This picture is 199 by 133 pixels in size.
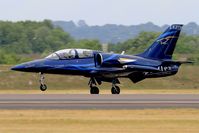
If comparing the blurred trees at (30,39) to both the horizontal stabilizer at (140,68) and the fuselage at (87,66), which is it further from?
the fuselage at (87,66)

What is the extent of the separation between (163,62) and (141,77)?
5.12ft

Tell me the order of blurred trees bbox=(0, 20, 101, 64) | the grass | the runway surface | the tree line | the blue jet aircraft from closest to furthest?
the grass, the runway surface, the blue jet aircraft, the tree line, blurred trees bbox=(0, 20, 101, 64)

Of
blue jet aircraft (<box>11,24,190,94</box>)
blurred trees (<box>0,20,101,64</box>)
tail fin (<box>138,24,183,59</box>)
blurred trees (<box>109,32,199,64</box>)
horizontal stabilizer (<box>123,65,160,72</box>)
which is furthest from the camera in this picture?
blurred trees (<box>0,20,101,64</box>)

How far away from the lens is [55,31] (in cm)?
11944

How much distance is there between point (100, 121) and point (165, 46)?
2188 cm

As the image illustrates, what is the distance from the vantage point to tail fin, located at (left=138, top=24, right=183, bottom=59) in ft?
156

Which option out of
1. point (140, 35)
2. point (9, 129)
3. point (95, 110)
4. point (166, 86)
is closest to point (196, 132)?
point (9, 129)

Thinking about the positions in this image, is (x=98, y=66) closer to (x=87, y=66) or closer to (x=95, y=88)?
(x=87, y=66)

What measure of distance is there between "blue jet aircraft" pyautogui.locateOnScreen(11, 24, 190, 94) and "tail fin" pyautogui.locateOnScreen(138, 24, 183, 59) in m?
0.32

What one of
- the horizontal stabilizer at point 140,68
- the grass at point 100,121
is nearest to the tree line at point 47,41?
the horizontal stabilizer at point 140,68

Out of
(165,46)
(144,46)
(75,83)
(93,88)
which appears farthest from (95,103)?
(144,46)

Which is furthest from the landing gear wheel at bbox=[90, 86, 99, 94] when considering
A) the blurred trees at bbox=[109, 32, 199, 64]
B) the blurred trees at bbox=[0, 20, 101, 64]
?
the blurred trees at bbox=[0, 20, 101, 64]

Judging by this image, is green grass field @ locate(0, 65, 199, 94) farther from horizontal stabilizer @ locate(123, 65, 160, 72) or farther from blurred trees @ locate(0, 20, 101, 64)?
blurred trees @ locate(0, 20, 101, 64)

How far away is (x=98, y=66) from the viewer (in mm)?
44719
